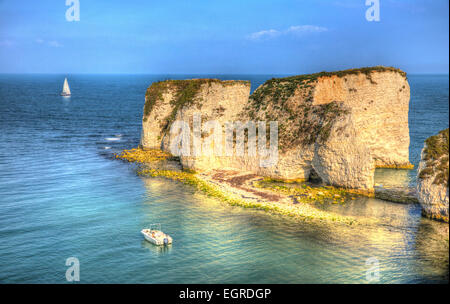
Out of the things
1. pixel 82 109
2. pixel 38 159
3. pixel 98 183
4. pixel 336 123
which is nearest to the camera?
pixel 336 123

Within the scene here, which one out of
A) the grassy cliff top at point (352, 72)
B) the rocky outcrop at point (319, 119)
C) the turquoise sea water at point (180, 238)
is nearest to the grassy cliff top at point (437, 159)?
the turquoise sea water at point (180, 238)

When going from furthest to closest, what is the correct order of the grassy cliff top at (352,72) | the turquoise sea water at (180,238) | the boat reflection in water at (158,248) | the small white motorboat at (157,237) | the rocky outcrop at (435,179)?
the grassy cliff top at (352,72) → the rocky outcrop at (435,179) → the small white motorboat at (157,237) → the boat reflection in water at (158,248) → the turquoise sea water at (180,238)

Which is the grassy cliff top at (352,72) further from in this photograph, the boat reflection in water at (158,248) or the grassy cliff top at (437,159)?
the boat reflection in water at (158,248)

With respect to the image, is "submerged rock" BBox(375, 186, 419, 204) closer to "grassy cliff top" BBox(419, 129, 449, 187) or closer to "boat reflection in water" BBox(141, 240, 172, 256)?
"grassy cliff top" BBox(419, 129, 449, 187)

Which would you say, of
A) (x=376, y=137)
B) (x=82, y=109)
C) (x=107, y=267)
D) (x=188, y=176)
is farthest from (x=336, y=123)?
(x=82, y=109)

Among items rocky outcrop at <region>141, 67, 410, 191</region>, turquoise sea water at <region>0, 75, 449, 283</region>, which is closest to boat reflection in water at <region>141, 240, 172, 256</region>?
turquoise sea water at <region>0, 75, 449, 283</region>

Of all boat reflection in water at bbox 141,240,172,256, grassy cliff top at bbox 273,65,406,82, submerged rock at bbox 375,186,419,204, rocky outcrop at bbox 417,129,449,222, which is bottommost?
boat reflection in water at bbox 141,240,172,256

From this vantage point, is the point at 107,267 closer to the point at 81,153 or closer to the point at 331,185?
the point at 331,185
